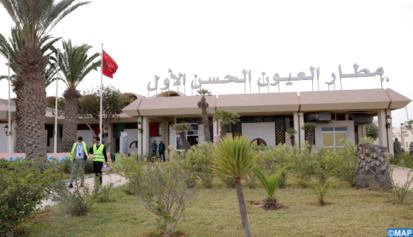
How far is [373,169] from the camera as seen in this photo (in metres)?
8.80

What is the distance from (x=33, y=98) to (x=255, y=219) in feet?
36.7

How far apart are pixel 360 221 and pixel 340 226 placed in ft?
1.76

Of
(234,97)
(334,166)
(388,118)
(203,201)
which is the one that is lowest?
(203,201)

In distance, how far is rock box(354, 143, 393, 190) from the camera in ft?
27.9

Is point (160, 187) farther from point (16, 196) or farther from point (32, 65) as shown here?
point (32, 65)

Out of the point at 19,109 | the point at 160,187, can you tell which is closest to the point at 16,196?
the point at 160,187

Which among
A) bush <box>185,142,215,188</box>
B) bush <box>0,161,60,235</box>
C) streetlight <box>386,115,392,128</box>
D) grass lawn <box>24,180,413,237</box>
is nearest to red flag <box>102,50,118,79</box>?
bush <box>185,142,215,188</box>

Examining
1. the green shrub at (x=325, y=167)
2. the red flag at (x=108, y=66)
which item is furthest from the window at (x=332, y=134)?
the red flag at (x=108, y=66)

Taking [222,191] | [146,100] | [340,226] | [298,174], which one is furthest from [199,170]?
[146,100]

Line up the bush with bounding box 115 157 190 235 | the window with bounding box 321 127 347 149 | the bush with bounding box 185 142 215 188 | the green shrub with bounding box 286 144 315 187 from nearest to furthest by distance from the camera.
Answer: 1. the bush with bounding box 115 157 190 235
2. the green shrub with bounding box 286 144 315 187
3. the bush with bounding box 185 142 215 188
4. the window with bounding box 321 127 347 149

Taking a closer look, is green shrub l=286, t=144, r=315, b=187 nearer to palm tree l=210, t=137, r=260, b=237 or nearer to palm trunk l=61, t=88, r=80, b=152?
palm tree l=210, t=137, r=260, b=237

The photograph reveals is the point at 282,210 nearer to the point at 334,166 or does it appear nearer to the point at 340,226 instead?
the point at 340,226

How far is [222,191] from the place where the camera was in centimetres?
913

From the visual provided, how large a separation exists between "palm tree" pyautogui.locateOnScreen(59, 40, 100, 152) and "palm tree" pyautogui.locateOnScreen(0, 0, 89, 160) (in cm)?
802
